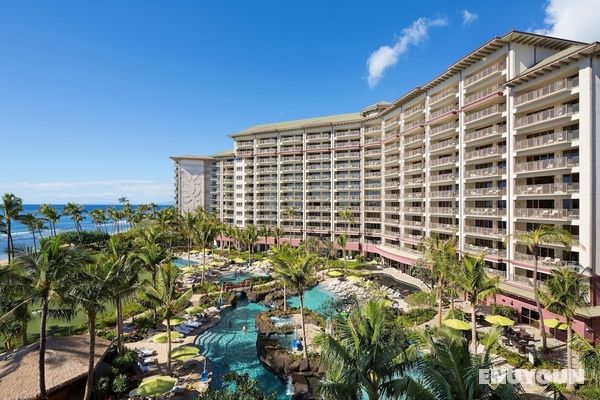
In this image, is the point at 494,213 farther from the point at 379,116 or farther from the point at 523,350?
the point at 379,116

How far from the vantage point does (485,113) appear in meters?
39.4

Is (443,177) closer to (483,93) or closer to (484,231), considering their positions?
(484,231)

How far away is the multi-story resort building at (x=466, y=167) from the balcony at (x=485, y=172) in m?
0.20

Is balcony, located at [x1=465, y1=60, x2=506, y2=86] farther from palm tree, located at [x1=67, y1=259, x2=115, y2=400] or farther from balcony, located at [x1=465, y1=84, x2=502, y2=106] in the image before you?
palm tree, located at [x1=67, y1=259, x2=115, y2=400]

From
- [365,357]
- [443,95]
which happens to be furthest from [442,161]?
[365,357]

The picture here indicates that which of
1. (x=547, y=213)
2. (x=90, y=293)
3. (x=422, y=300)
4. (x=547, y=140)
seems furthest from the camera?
(x=422, y=300)

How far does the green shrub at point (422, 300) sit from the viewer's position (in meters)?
36.9

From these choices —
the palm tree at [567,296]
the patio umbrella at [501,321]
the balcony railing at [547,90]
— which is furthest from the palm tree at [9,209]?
the balcony railing at [547,90]

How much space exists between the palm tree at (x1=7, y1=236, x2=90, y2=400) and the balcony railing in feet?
139

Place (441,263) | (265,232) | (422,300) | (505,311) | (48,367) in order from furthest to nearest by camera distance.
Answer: (265,232) < (422,300) < (505,311) < (441,263) < (48,367)

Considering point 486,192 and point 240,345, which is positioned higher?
point 486,192

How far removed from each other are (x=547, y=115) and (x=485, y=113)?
8.22 meters

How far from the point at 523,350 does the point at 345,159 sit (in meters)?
53.0

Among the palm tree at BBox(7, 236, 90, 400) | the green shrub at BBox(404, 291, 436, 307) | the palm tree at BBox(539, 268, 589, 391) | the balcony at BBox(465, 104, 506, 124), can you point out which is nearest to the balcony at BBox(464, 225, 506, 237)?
the green shrub at BBox(404, 291, 436, 307)
